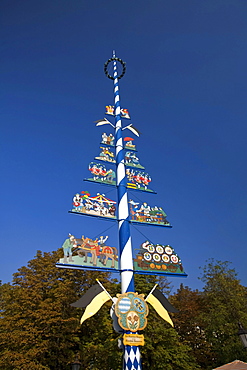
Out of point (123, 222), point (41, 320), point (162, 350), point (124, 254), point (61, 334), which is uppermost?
point (123, 222)

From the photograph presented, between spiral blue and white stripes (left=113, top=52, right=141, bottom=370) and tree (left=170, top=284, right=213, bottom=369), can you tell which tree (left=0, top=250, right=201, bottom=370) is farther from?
spiral blue and white stripes (left=113, top=52, right=141, bottom=370)

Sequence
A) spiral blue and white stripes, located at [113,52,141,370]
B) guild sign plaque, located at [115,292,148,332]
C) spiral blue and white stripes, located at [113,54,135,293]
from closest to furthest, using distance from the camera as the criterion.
A: spiral blue and white stripes, located at [113,52,141,370] < guild sign plaque, located at [115,292,148,332] < spiral blue and white stripes, located at [113,54,135,293]

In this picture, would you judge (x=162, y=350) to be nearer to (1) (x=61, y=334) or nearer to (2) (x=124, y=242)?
(1) (x=61, y=334)

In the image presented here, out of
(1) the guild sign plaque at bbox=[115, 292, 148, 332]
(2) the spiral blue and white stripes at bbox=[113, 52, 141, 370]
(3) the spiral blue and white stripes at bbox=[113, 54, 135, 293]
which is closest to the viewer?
(2) the spiral blue and white stripes at bbox=[113, 52, 141, 370]

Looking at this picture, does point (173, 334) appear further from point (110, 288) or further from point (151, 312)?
point (110, 288)

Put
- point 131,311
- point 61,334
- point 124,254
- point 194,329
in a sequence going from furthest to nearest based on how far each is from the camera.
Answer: point 194,329 < point 61,334 < point 124,254 < point 131,311

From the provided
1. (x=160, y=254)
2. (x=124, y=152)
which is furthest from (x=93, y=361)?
(x=124, y=152)

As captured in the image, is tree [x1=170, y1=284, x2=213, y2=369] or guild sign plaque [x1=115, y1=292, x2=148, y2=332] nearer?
guild sign plaque [x1=115, y1=292, x2=148, y2=332]

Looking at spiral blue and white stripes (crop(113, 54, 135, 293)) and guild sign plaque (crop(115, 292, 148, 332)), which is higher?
spiral blue and white stripes (crop(113, 54, 135, 293))


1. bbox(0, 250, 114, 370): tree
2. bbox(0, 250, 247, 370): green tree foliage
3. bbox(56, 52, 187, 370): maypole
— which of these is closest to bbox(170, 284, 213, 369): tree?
bbox(0, 250, 247, 370): green tree foliage

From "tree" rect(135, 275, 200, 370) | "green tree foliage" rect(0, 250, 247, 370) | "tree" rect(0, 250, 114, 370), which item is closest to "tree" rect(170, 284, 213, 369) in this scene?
"green tree foliage" rect(0, 250, 247, 370)

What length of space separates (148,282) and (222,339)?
6042 millimetres

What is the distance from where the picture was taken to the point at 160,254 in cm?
977

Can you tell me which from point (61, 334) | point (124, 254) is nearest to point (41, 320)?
A: point (61, 334)
